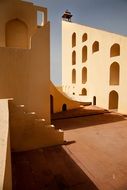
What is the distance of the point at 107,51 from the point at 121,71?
2766mm

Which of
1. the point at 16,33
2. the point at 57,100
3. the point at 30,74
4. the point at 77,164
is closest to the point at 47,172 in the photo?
the point at 77,164

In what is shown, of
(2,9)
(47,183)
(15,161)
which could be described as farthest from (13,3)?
(47,183)

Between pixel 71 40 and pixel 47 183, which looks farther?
pixel 71 40

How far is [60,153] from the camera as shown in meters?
7.38

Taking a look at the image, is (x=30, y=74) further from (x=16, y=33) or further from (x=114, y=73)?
(x=114, y=73)

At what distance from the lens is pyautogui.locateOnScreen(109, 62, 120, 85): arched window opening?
647 inches

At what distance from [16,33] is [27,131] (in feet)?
29.3

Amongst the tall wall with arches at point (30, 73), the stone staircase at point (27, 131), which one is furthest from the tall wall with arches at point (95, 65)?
the stone staircase at point (27, 131)

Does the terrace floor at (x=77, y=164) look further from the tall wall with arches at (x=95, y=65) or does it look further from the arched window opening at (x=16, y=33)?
the arched window opening at (x=16, y=33)

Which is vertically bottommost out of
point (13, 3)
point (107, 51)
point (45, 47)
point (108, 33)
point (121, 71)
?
A: point (121, 71)

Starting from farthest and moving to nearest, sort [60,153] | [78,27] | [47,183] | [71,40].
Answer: [71,40], [78,27], [60,153], [47,183]

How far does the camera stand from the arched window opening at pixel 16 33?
13.1m

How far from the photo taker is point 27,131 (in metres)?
7.73

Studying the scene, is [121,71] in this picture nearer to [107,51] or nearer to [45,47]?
[107,51]
